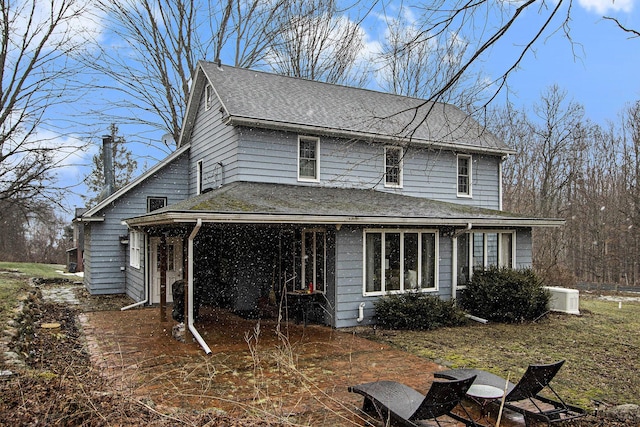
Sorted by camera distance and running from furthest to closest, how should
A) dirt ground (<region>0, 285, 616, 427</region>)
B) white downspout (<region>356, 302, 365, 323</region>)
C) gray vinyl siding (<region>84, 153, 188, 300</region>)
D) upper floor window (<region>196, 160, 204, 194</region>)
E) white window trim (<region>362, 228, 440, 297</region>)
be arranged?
gray vinyl siding (<region>84, 153, 188, 300</region>), upper floor window (<region>196, 160, 204, 194</region>), white window trim (<region>362, 228, 440, 297</region>), white downspout (<region>356, 302, 365, 323</region>), dirt ground (<region>0, 285, 616, 427</region>)

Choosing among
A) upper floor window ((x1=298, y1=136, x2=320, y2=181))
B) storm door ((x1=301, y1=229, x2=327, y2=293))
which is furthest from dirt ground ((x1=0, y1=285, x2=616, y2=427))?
upper floor window ((x1=298, y1=136, x2=320, y2=181))

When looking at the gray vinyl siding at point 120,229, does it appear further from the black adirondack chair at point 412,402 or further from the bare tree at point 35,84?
the black adirondack chair at point 412,402

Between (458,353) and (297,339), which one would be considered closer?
(458,353)

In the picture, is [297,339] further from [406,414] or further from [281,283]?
[406,414]

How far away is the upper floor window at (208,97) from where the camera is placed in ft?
47.2

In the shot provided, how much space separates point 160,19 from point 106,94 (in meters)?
4.07

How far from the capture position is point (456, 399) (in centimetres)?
491

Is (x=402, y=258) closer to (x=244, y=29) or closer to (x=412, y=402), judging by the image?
(x=412, y=402)

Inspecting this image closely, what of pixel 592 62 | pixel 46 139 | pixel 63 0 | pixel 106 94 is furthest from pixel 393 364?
pixel 106 94

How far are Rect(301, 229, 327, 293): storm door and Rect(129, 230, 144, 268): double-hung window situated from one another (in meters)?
5.35

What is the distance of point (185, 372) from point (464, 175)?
42.1 ft

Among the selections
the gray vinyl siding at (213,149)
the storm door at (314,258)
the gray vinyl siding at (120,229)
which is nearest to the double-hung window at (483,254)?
the storm door at (314,258)

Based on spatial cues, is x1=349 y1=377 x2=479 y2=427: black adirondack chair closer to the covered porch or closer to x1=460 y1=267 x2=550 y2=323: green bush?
the covered porch

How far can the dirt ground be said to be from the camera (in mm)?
4500
